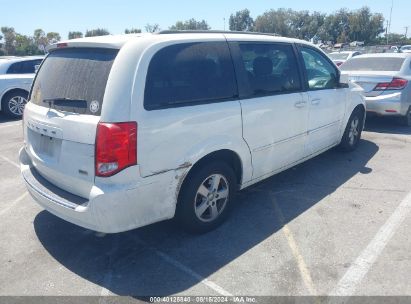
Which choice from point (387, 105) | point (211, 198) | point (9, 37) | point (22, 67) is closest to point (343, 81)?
point (387, 105)

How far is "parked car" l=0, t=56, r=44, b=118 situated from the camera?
9.90 m

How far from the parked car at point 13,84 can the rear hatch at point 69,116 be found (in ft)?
24.1

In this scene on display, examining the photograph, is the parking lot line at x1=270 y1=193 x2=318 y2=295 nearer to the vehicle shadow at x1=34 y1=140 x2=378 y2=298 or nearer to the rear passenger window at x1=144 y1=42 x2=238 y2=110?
the vehicle shadow at x1=34 y1=140 x2=378 y2=298

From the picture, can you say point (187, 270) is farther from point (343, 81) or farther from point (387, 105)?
point (387, 105)

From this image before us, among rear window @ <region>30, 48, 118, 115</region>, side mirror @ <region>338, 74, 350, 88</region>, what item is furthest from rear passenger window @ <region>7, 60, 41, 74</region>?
side mirror @ <region>338, 74, 350, 88</region>

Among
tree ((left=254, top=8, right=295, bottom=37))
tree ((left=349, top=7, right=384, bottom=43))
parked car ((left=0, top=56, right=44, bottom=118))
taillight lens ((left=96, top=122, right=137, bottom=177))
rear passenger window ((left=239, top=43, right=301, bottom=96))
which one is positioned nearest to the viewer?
taillight lens ((left=96, top=122, right=137, bottom=177))

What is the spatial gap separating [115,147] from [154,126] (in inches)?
14.0

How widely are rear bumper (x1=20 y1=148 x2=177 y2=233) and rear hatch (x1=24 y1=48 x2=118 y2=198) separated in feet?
0.39

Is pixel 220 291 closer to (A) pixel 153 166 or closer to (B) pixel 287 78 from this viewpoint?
(A) pixel 153 166

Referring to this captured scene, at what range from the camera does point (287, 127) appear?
4.35m

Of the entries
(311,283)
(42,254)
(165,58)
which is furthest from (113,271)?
(165,58)

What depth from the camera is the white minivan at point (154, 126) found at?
9.45 feet

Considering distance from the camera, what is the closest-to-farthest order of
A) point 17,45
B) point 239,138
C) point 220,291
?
point 220,291
point 239,138
point 17,45

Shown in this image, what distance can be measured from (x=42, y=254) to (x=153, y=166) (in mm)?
1436
